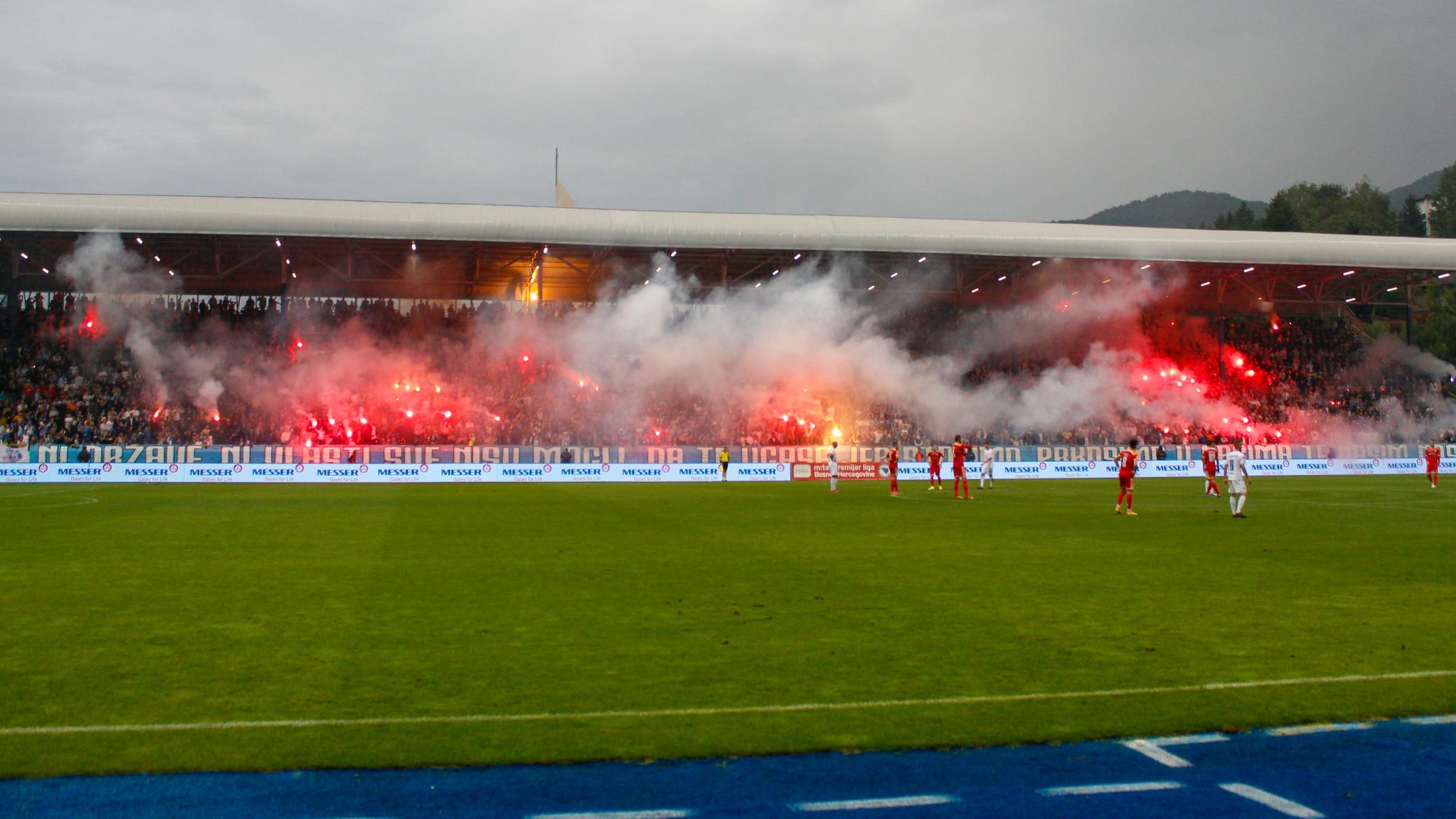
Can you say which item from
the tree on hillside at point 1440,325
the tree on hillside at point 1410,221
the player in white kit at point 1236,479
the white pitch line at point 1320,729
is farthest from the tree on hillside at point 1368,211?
the white pitch line at point 1320,729

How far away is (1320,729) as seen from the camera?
5715 millimetres

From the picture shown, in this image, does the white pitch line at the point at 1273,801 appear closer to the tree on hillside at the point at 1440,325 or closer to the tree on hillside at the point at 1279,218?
the tree on hillside at the point at 1440,325

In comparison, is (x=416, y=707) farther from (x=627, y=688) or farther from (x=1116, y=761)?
(x=1116, y=761)

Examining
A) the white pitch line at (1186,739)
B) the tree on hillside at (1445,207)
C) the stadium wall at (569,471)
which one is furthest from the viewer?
the tree on hillside at (1445,207)

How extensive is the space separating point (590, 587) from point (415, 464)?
81.5 feet

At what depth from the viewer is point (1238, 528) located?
1680cm

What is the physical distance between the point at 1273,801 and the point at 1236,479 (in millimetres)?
15918

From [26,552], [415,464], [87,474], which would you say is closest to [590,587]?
[26,552]

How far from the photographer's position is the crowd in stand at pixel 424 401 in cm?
3725

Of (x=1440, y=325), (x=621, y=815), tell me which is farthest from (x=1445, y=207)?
(x=621, y=815)

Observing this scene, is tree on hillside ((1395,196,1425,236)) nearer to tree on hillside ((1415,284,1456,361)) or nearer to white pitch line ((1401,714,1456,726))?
tree on hillside ((1415,284,1456,361))

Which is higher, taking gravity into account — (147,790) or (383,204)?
(383,204)

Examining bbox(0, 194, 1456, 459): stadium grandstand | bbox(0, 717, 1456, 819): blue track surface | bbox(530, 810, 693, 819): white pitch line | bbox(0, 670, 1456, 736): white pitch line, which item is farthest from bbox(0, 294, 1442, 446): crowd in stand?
bbox(530, 810, 693, 819): white pitch line

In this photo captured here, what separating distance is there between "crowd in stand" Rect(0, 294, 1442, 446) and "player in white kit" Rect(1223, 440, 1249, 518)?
2136cm
